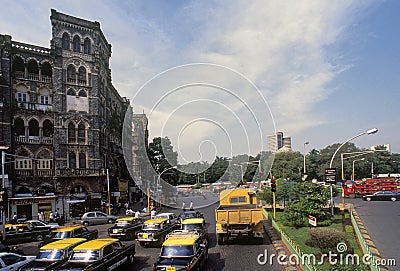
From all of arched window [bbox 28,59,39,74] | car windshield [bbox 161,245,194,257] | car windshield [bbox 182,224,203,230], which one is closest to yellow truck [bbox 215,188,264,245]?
car windshield [bbox 182,224,203,230]

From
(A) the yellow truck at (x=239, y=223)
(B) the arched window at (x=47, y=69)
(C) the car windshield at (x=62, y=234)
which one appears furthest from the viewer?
(B) the arched window at (x=47, y=69)

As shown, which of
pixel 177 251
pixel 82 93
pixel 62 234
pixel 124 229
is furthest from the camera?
pixel 82 93

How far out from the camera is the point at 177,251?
12430mm

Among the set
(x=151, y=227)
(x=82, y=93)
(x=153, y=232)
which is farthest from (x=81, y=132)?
(x=153, y=232)

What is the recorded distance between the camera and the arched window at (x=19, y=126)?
36.4m

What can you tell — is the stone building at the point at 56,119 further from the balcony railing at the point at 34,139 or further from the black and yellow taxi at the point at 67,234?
the black and yellow taxi at the point at 67,234

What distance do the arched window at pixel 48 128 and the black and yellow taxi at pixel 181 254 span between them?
97.6 feet

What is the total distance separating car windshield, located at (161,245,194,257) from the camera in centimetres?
1231

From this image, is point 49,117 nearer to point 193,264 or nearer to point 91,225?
point 91,225

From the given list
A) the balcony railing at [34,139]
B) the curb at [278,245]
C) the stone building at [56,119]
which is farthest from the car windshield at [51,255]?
the balcony railing at [34,139]

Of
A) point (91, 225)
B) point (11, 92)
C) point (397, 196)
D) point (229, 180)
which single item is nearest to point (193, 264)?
point (229, 180)

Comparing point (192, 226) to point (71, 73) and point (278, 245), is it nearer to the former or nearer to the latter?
point (278, 245)

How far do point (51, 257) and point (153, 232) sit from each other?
595cm

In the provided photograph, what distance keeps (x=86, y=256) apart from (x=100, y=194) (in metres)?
28.7
